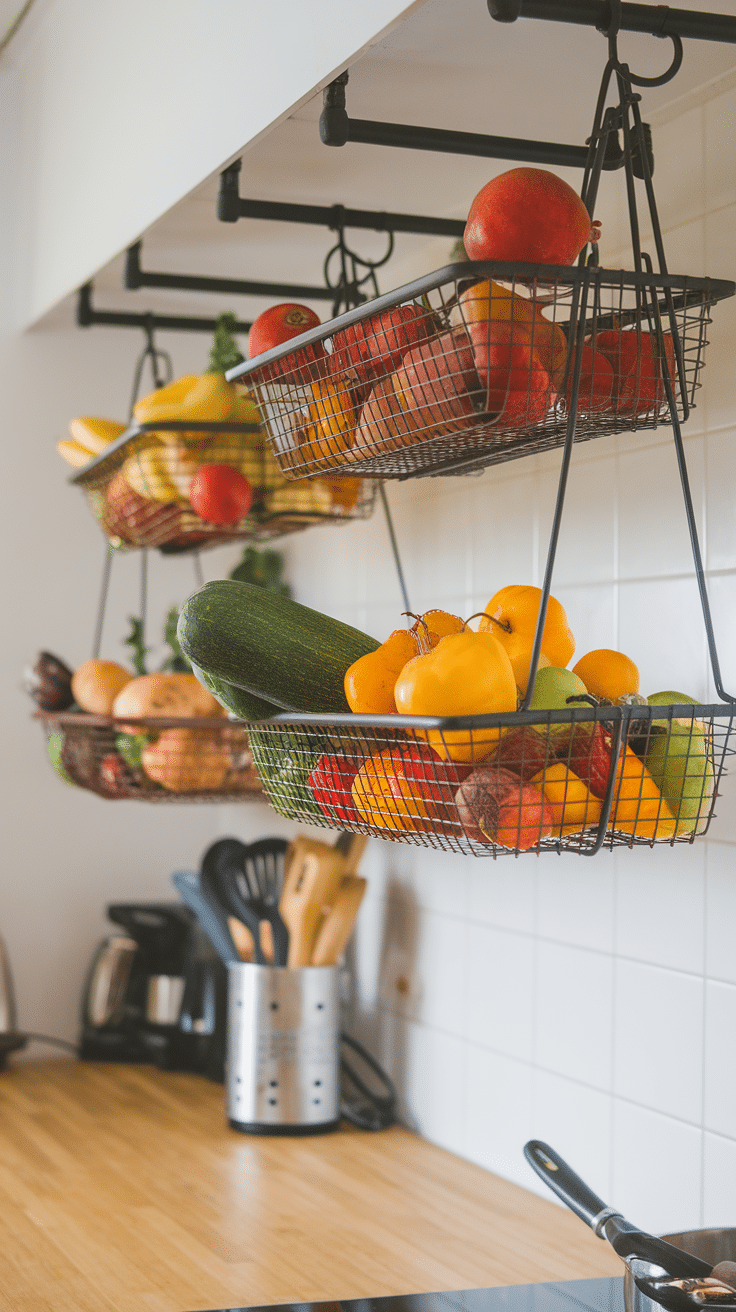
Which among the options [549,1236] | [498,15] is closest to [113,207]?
[498,15]

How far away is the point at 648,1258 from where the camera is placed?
0.85 meters

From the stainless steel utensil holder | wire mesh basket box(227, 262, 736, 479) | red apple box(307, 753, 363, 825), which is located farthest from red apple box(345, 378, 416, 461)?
the stainless steel utensil holder

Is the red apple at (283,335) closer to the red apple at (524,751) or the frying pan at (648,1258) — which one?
the red apple at (524,751)

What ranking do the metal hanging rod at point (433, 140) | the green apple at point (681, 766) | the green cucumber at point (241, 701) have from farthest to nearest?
1. the green cucumber at point (241, 701)
2. the metal hanging rod at point (433, 140)
3. the green apple at point (681, 766)

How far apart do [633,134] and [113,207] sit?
2.62 feet

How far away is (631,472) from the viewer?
47.9 inches

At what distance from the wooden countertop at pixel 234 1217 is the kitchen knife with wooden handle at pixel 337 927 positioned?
8.0 inches

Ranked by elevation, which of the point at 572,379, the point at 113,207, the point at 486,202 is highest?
the point at 113,207

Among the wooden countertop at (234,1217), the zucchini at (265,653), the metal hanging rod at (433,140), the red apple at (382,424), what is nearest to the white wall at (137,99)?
the metal hanging rod at (433,140)

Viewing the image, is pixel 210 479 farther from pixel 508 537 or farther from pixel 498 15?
pixel 498 15

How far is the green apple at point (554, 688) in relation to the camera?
888 mm

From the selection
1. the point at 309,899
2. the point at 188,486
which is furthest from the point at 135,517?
the point at 309,899

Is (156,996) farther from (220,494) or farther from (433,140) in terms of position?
(433,140)

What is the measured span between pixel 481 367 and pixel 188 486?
677 millimetres
